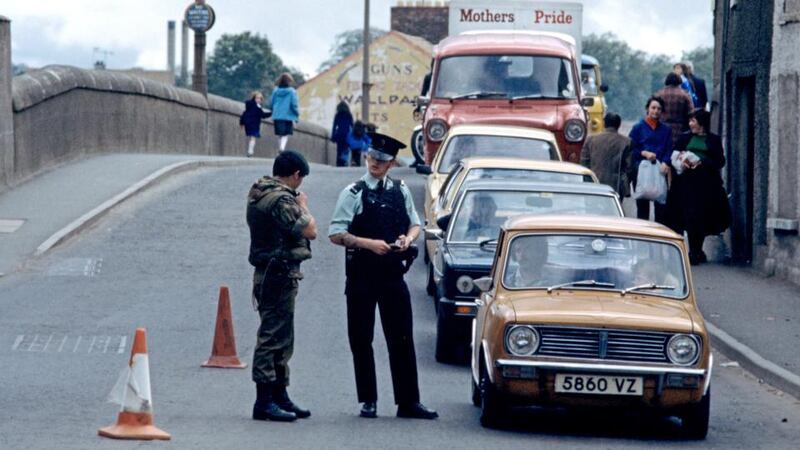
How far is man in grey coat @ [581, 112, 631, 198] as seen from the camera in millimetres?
20797

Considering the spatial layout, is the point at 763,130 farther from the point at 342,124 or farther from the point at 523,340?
the point at 342,124

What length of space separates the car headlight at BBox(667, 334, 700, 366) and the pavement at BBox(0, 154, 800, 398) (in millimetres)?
2575

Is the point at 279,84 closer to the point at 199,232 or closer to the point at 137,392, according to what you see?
the point at 199,232

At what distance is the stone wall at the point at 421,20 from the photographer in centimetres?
9506

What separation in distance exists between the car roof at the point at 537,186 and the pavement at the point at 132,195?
5.94 ft

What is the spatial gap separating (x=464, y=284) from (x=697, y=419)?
3.71 m

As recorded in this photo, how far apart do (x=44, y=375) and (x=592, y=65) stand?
2403cm

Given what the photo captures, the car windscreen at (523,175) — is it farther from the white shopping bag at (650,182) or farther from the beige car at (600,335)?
the beige car at (600,335)

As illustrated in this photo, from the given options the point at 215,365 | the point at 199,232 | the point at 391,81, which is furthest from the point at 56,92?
the point at 391,81

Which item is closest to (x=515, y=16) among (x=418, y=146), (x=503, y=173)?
(x=418, y=146)

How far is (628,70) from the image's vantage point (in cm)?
12938

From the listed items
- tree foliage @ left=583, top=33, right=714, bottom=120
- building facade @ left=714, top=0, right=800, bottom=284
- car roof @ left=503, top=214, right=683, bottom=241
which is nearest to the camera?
car roof @ left=503, top=214, right=683, bottom=241

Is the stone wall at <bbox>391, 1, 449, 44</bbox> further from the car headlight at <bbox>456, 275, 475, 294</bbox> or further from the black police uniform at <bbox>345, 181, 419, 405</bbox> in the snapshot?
the black police uniform at <bbox>345, 181, 419, 405</bbox>

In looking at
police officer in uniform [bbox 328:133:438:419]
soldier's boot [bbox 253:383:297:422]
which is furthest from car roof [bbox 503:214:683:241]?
soldier's boot [bbox 253:383:297:422]
